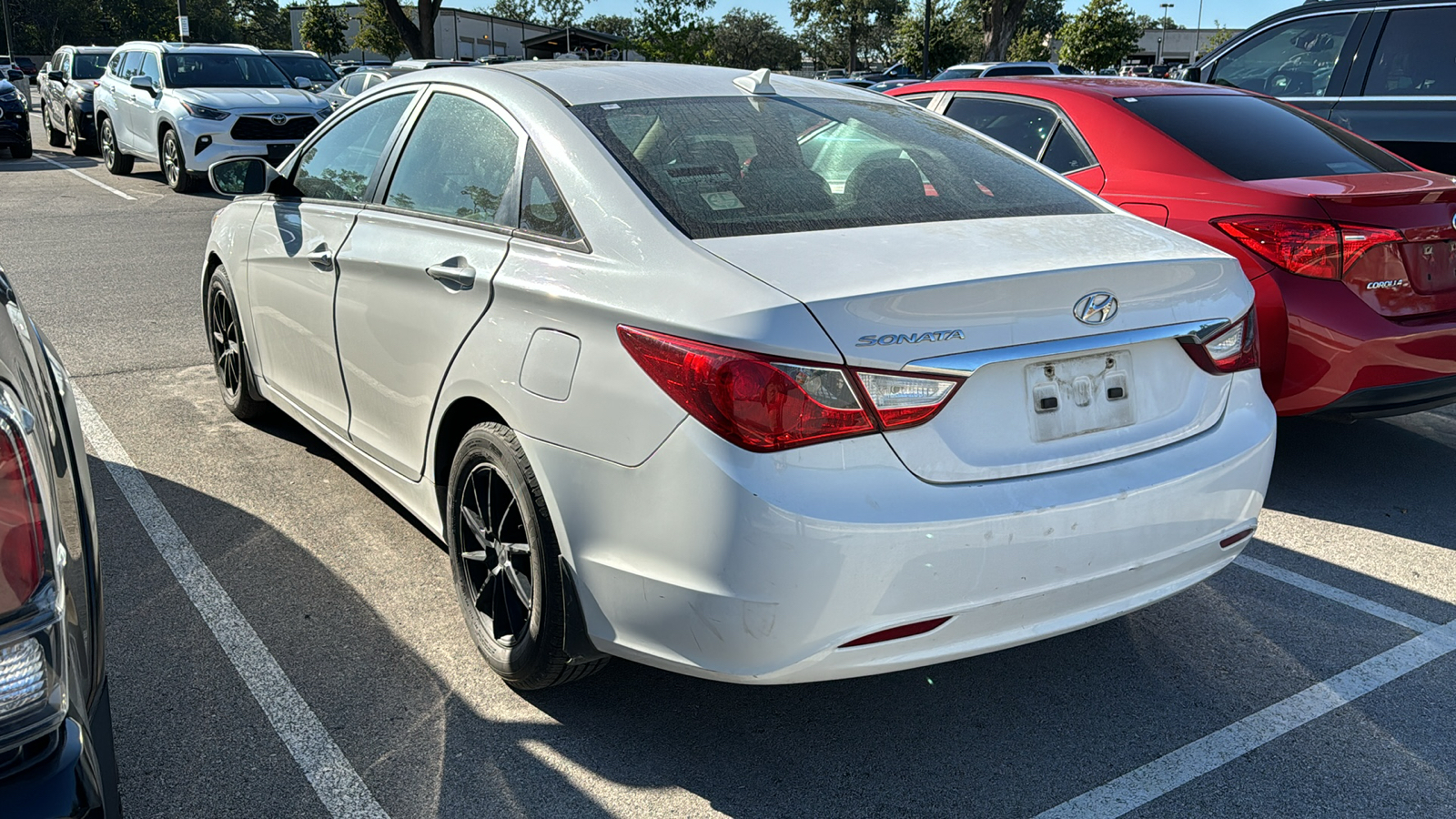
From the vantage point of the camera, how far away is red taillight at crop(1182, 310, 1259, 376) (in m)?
2.77

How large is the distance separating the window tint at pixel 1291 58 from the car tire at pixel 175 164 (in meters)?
11.8

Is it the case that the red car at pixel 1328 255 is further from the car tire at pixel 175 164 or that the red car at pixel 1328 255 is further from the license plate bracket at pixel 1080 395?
the car tire at pixel 175 164

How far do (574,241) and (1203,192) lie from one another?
2.90m

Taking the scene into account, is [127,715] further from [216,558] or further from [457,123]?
[457,123]

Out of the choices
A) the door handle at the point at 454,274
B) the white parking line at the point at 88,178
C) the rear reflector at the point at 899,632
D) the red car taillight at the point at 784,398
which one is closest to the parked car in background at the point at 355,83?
the white parking line at the point at 88,178

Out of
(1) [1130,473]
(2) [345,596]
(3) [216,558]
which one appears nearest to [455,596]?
(2) [345,596]

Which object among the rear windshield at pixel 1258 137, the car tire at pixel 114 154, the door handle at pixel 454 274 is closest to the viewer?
the door handle at pixel 454 274

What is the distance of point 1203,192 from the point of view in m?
4.52

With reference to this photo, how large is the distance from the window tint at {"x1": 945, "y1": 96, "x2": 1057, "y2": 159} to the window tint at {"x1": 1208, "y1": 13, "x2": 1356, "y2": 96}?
2648 mm

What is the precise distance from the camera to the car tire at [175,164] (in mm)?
14086

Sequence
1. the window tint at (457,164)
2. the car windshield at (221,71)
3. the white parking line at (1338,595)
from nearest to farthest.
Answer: the window tint at (457,164)
the white parking line at (1338,595)
the car windshield at (221,71)

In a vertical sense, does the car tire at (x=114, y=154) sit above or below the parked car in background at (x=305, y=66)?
below

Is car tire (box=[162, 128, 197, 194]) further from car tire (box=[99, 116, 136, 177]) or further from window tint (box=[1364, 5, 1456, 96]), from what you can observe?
window tint (box=[1364, 5, 1456, 96])

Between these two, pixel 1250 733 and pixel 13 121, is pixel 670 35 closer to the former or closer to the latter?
pixel 13 121
